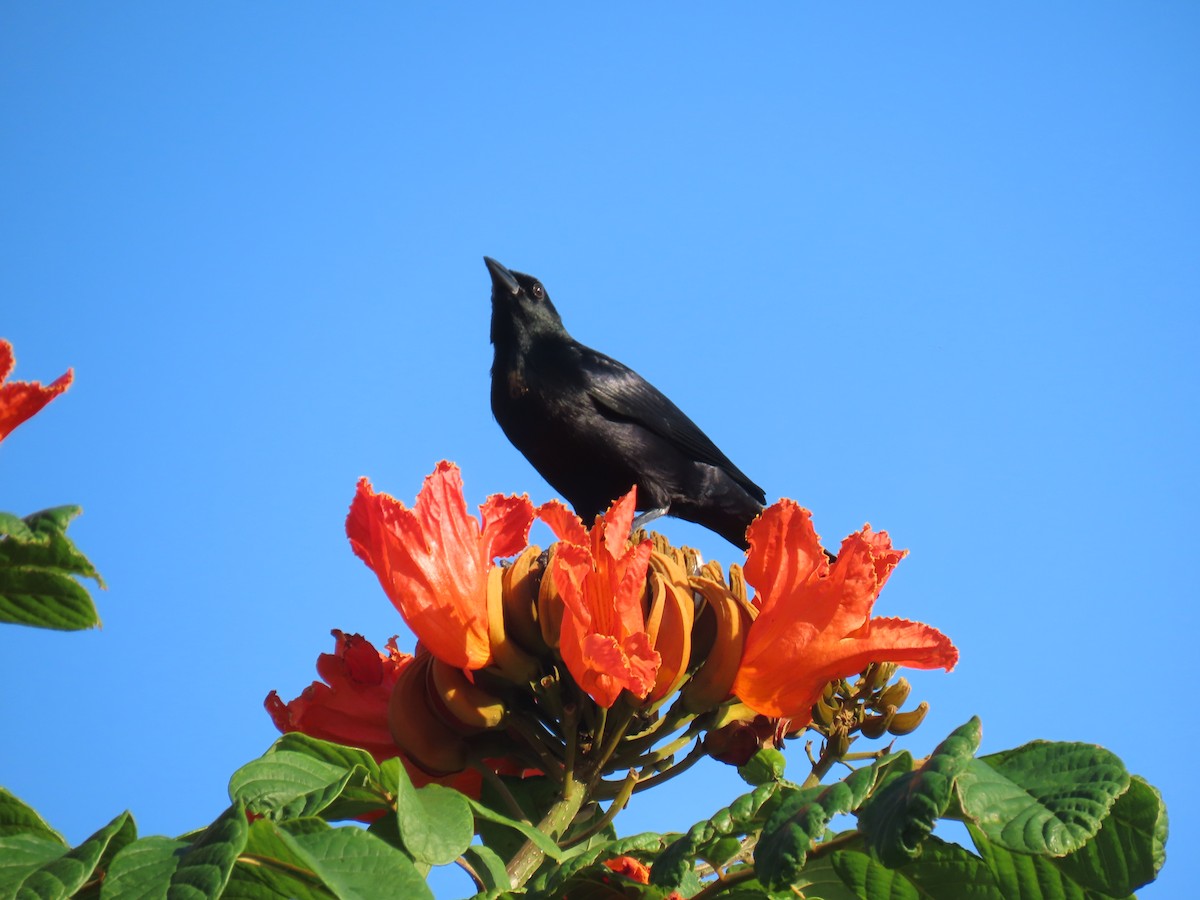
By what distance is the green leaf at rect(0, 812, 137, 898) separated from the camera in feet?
3.53

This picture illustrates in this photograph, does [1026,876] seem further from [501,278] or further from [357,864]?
[501,278]

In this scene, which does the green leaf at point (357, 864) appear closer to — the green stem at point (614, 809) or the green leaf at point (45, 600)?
the green leaf at point (45, 600)

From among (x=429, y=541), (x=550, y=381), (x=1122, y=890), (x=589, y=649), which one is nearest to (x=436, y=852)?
(x=589, y=649)

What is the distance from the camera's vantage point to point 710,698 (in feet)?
5.81

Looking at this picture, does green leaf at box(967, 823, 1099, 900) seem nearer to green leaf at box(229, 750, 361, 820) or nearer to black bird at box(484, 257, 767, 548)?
green leaf at box(229, 750, 361, 820)

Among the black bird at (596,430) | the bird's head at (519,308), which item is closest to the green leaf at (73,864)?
the black bird at (596,430)

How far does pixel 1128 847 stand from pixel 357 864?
30.0 inches

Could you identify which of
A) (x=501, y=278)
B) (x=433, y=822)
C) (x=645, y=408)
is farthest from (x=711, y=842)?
(x=501, y=278)

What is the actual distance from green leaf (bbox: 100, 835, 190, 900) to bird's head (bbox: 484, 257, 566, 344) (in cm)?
511

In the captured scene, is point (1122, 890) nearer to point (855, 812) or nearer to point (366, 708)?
point (855, 812)

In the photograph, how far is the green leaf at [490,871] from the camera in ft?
4.60

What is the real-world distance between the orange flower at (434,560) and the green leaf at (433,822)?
33 cm

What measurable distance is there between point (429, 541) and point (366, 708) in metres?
0.32

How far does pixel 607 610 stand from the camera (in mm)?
1694
